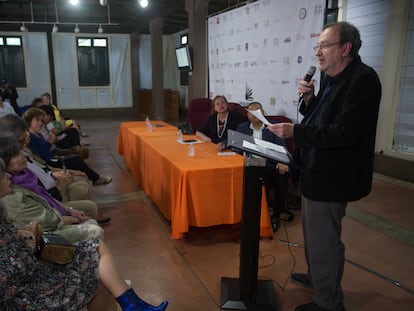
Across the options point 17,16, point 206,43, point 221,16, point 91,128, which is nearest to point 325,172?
point 221,16

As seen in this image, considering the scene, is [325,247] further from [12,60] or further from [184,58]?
[12,60]

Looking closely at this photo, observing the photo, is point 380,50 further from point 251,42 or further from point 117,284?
point 117,284

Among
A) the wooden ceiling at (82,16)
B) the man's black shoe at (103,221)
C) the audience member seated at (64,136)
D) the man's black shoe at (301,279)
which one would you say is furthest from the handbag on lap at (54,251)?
the wooden ceiling at (82,16)

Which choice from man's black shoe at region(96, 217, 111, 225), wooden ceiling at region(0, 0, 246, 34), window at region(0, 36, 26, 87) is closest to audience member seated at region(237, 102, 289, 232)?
man's black shoe at region(96, 217, 111, 225)

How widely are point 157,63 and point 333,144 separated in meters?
8.71

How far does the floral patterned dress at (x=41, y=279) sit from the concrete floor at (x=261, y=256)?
2.11 feet

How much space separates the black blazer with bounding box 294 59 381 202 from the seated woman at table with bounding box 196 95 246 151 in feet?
6.70

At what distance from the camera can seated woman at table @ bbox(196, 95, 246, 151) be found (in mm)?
3797

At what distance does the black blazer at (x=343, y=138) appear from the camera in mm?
1553

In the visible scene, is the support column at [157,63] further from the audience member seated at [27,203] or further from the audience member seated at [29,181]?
the audience member seated at [27,203]

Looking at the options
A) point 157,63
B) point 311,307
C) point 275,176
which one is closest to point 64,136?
point 275,176

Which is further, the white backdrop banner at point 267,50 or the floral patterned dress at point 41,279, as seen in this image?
the white backdrop banner at point 267,50

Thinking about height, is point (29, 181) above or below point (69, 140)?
above

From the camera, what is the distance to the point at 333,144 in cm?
159
